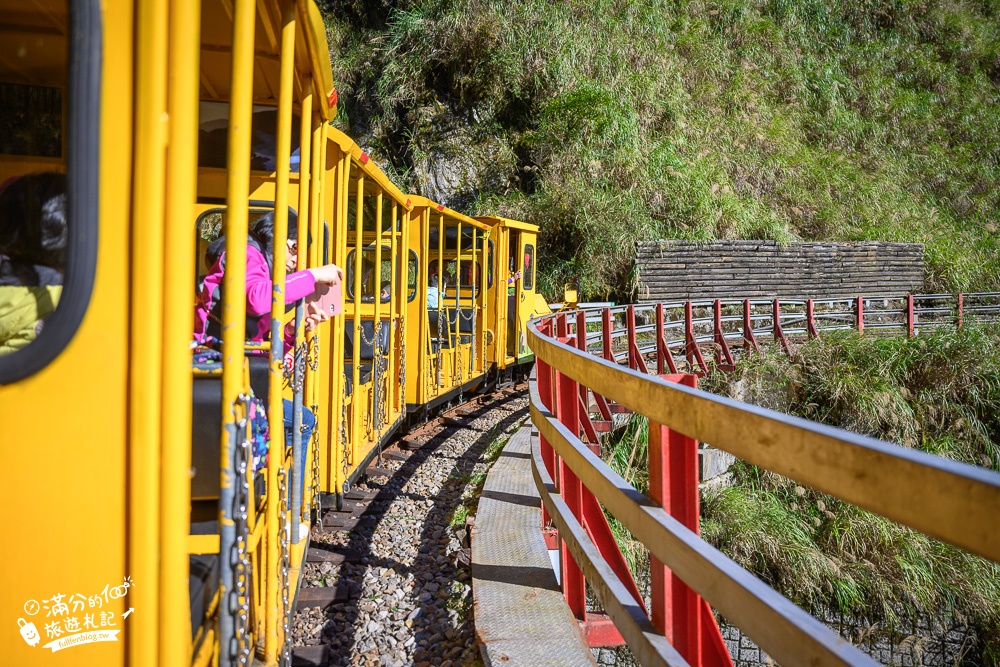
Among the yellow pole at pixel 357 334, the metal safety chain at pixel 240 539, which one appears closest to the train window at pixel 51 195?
the metal safety chain at pixel 240 539

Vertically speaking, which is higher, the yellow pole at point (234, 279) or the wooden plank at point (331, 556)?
the yellow pole at point (234, 279)

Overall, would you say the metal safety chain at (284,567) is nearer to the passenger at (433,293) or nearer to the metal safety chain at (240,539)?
the metal safety chain at (240,539)

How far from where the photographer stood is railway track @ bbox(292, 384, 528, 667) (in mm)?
3410

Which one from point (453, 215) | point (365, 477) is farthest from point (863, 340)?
point (365, 477)

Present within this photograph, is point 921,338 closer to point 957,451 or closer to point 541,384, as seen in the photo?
point 957,451

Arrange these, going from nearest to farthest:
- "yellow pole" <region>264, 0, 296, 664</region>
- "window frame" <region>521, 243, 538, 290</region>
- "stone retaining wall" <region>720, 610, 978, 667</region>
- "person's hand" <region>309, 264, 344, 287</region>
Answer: "yellow pole" <region>264, 0, 296, 664</region> → "person's hand" <region>309, 264, 344, 287</region> → "stone retaining wall" <region>720, 610, 978, 667</region> → "window frame" <region>521, 243, 538, 290</region>

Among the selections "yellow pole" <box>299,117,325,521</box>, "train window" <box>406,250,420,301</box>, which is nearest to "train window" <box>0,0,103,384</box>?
"yellow pole" <box>299,117,325,521</box>

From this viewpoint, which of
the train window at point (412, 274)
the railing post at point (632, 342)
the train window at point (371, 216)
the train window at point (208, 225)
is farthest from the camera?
the railing post at point (632, 342)

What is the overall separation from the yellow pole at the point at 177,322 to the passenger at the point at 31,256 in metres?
0.21

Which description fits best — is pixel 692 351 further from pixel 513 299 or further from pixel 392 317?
pixel 392 317

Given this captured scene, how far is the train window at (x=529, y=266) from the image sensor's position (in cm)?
1230

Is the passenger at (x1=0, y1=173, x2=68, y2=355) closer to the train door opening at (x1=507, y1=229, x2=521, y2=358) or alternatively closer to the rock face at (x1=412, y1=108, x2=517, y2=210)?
the train door opening at (x1=507, y1=229, x2=521, y2=358)

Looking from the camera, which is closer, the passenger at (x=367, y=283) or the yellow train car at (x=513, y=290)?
the passenger at (x=367, y=283)

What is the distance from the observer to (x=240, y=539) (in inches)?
68.9
